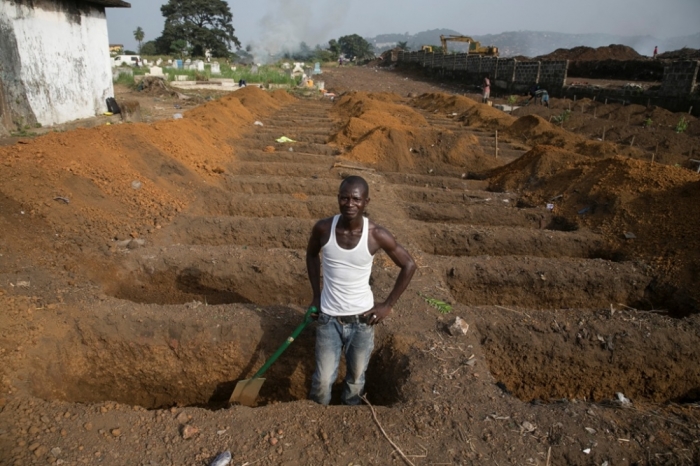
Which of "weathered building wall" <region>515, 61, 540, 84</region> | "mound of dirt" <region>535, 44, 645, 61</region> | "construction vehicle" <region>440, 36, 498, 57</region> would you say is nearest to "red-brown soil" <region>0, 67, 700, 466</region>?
"weathered building wall" <region>515, 61, 540, 84</region>

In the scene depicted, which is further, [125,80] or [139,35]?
[139,35]

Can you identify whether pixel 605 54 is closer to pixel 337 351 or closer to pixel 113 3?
pixel 113 3

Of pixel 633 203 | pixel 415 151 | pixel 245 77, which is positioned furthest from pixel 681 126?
pixel 245 77

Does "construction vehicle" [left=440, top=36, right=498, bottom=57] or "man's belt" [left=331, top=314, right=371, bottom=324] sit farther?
"construction vehicle" [left=440, top=36, right=498, bottom=57]

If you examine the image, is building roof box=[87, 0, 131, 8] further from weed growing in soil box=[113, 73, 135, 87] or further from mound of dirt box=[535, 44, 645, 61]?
mound of dirt box=[535, 44, 645, 61]

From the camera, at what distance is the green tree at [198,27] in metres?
54.1

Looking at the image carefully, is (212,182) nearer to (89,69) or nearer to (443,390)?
(443,390)

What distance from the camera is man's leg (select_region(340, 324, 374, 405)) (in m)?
3.56

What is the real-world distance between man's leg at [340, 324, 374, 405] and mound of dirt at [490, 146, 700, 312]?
181 inches

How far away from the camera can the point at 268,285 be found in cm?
592

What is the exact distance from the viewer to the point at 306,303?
5910 millimetres

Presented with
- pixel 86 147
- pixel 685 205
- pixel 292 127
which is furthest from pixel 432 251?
pixel 292 127

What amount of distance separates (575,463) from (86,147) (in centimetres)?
804

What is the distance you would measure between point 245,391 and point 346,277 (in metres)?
1.68
